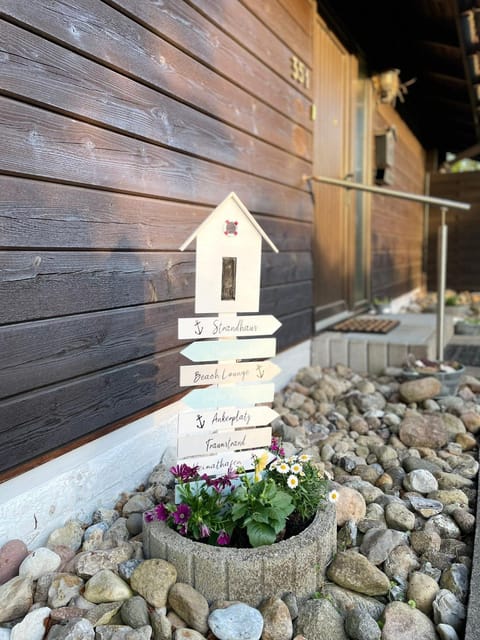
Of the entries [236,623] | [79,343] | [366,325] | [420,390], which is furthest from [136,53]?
[366,325]

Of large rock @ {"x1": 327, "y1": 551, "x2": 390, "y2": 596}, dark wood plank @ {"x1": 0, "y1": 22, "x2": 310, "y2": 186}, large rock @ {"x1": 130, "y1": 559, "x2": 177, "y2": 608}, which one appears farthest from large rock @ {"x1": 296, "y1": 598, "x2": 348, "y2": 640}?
dark wood plank @ {"x1": 0, "y1": 22, "x2": 310, "y2": 186}

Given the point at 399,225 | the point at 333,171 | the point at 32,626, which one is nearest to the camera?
the point at 32,626

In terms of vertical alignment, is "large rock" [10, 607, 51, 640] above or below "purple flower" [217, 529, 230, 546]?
below

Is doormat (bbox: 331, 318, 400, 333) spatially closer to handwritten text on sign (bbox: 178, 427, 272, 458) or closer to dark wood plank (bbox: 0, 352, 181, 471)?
dark wood plank (bbox: 0, 352, 181, 471)

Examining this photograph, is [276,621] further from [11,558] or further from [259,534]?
[11,558]

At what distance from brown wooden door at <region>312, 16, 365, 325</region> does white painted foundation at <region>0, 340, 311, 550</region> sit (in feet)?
7.64

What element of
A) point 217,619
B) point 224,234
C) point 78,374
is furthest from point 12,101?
point 217,619

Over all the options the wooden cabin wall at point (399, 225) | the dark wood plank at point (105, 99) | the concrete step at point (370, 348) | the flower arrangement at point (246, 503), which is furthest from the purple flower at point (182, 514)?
the wooden cabin wall at point (399, 225)

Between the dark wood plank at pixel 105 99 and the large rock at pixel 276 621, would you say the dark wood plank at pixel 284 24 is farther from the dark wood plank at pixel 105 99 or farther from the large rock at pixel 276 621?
the large rock at pixel 276 621

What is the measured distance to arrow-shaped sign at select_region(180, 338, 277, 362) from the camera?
1.73 meters

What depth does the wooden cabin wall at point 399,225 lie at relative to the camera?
20.6 ft

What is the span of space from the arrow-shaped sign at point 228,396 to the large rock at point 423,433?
1.10 meters

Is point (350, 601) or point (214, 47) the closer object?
point (350, 601)

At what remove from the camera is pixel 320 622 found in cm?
147
